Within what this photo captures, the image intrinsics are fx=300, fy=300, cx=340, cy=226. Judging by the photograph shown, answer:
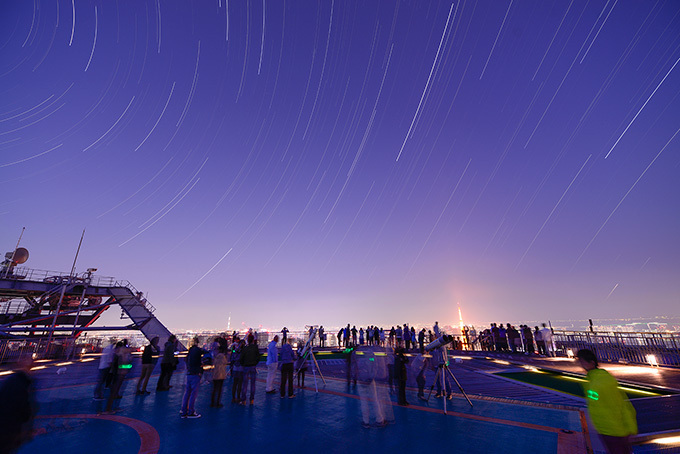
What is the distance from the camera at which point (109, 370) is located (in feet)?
34.6

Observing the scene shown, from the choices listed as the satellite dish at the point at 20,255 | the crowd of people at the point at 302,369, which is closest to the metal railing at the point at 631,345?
the crowd of people at the point at 302,369

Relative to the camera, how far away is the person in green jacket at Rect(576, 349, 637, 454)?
388 centimetres

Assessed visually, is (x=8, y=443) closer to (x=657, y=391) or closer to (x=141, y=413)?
(x=141, y=413)

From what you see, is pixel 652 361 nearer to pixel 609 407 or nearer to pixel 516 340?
pixel 516 340

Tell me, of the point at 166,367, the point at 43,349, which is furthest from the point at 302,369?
the point at 43,349

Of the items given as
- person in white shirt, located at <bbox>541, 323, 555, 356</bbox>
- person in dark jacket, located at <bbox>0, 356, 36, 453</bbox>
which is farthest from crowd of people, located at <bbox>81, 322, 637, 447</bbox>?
person in white shirt, located at <bbox>541, 323, 555, 356</bbox>

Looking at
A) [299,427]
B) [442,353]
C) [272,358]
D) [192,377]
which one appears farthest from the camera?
[272,358]

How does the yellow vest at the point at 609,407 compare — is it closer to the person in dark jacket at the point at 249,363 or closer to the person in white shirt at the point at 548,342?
the person in dark jacket at the point at 249,363

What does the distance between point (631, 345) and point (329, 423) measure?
72.2ft

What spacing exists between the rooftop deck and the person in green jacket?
7.26 ft

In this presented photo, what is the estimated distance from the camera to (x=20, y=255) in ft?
135

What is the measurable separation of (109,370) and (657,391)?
19.4 m

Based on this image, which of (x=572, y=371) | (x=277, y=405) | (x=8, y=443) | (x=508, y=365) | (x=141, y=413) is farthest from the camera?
(x=508, y=365)

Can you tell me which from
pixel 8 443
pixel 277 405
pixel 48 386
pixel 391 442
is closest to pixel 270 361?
pixel 277 405
